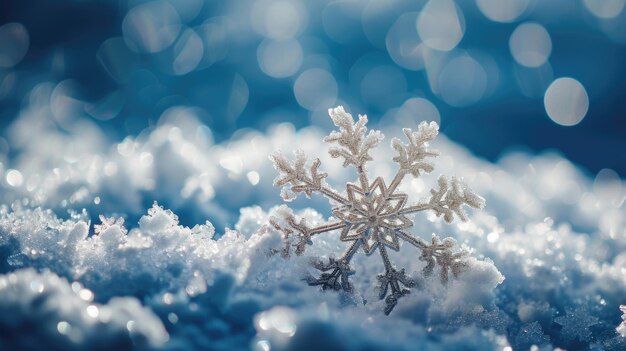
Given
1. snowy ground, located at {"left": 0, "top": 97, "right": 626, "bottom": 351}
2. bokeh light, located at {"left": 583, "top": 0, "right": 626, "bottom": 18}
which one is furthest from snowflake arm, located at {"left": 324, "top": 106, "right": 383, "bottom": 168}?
bokeh light, located at {"left": 583, "top": 0, "right": 626, "bottom": 18}

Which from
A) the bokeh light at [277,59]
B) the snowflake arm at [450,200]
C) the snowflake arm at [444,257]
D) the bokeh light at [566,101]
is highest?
the bokeh light at [277,59]

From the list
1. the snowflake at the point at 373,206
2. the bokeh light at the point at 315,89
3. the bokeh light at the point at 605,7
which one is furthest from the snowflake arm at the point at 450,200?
the bokeh light at the point at 605,7

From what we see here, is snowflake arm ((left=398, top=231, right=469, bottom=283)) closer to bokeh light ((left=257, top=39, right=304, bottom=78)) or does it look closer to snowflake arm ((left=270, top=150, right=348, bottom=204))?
snowflake arm ((left=270, top=150, right=348, bottom=204))

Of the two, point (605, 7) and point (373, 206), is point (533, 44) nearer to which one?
point (605, 7)

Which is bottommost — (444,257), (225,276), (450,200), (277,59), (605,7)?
(225,276)

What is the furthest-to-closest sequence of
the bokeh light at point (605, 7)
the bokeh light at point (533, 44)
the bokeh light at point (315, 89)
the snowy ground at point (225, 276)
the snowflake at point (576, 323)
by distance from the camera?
1. the bokeh light at point (315, 89)
2. the bokeh light at point (533, 44)
3. the bokeh light at point (605, 7)
4. the snowflake at point (576, 323)
5. the snowy ground at point (225, 276)

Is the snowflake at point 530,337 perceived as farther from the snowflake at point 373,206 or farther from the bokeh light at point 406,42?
the bokeh light at point 406,42

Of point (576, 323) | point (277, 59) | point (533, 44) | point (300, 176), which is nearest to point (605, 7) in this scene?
point (533, 44)
